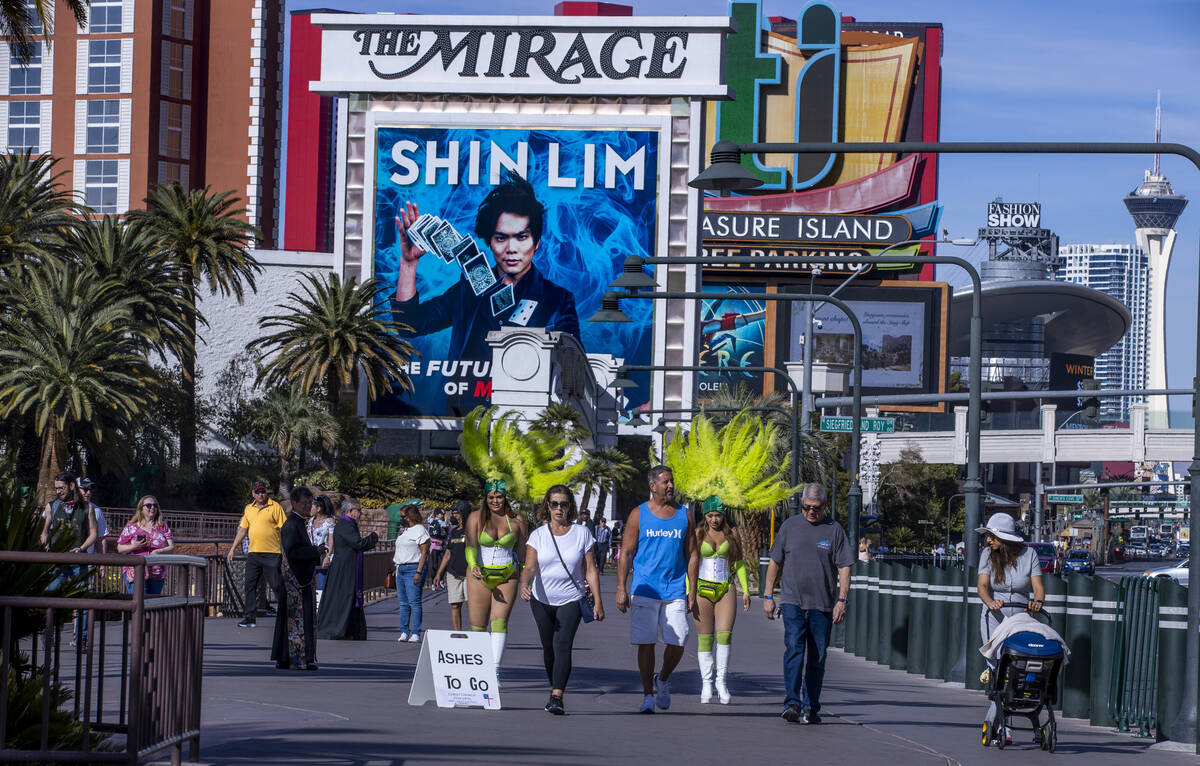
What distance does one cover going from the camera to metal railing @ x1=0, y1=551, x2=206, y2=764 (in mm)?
8172

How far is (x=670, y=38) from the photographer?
3563 inches

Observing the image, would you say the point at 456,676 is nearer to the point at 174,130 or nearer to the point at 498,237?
the point at 498,237

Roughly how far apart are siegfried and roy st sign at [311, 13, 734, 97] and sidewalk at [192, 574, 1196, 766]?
72.9m

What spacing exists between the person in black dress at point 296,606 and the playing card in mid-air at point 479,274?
7031cm

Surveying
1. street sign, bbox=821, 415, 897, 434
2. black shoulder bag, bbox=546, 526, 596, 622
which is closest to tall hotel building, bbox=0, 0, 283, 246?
street sign, bbox=821, 415, 897, 434

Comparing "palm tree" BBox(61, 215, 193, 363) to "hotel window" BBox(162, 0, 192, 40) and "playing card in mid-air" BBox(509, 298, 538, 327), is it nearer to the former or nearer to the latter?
"playing card in mid-air" BBox(509, 298, 538, 327)

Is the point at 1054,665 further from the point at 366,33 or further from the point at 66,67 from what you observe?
the point at 66,67

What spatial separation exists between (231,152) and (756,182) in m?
90.2

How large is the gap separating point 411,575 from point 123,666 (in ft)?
42.2

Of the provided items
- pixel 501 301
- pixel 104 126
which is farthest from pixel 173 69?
pixel 501 301

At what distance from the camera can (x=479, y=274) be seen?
86.8 m

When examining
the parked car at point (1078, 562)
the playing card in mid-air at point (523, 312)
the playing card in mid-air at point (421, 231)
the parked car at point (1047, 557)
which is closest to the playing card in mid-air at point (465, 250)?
the playing card in mid-air at point (421, 231)

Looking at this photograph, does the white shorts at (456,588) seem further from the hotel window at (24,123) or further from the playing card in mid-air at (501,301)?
the hotel window at (24,123)

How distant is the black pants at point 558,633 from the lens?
13.3m
